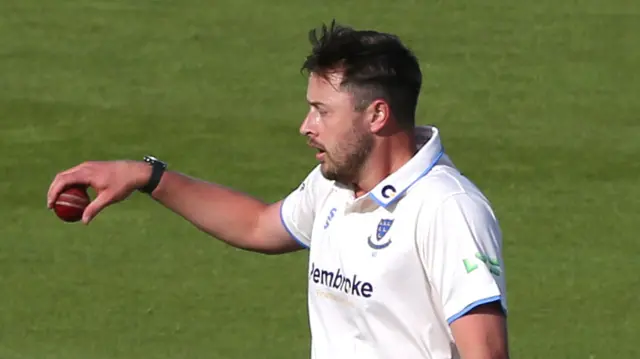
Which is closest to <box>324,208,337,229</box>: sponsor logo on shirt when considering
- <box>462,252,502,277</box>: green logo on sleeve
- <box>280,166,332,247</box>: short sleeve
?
<box>280,166,332,247</box>: short sleeve

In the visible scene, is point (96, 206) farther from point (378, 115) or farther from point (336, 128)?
point (378, 115)

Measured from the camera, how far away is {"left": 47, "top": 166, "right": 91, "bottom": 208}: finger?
575 centimetres

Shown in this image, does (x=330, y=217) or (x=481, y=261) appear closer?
(x=481, y=261)

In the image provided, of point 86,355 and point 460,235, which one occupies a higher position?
point 460,235

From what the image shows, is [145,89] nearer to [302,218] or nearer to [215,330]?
[215,330]

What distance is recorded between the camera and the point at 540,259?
33.6ft

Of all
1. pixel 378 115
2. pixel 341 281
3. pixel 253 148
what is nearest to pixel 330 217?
pixel 341 281

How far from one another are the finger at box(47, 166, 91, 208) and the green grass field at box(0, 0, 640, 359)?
11.0 feet

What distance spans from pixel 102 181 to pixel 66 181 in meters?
Result: 0.14

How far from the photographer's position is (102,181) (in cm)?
584

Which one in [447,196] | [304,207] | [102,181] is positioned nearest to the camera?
[447,196]

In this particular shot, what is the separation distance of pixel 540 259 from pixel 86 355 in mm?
2977

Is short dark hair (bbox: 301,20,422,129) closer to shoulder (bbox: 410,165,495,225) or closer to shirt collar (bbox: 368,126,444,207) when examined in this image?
shirt collar (bbox: 368,126,444,207)

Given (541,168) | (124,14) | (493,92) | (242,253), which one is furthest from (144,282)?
(124,14)
